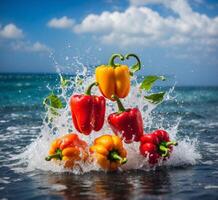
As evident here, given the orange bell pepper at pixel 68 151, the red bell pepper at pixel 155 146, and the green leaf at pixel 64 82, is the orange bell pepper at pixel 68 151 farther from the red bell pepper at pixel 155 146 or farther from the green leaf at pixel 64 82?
the green leaf at pixel 64 82

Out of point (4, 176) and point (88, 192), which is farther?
point (4, 176)

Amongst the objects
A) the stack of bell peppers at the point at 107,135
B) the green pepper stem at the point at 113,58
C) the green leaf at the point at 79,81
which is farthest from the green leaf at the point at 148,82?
the green leaf at the point at 79,81

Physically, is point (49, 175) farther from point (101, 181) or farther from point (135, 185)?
point (135, 185)

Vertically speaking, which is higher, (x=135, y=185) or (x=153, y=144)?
(x=153, y=144)

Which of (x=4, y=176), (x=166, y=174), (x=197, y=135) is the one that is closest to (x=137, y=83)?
(x=166, y=174)

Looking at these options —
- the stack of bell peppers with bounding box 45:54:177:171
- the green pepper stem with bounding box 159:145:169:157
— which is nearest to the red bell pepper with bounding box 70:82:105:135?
the stack of bell peppers with bounding box 45:54:177:171

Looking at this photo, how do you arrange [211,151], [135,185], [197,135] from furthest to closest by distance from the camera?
[197,135]
[211,151]
[135,185]

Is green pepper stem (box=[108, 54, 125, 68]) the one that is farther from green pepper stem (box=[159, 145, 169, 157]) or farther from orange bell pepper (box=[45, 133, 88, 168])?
green pepper stem (box=[159, 145, 169, 157])
